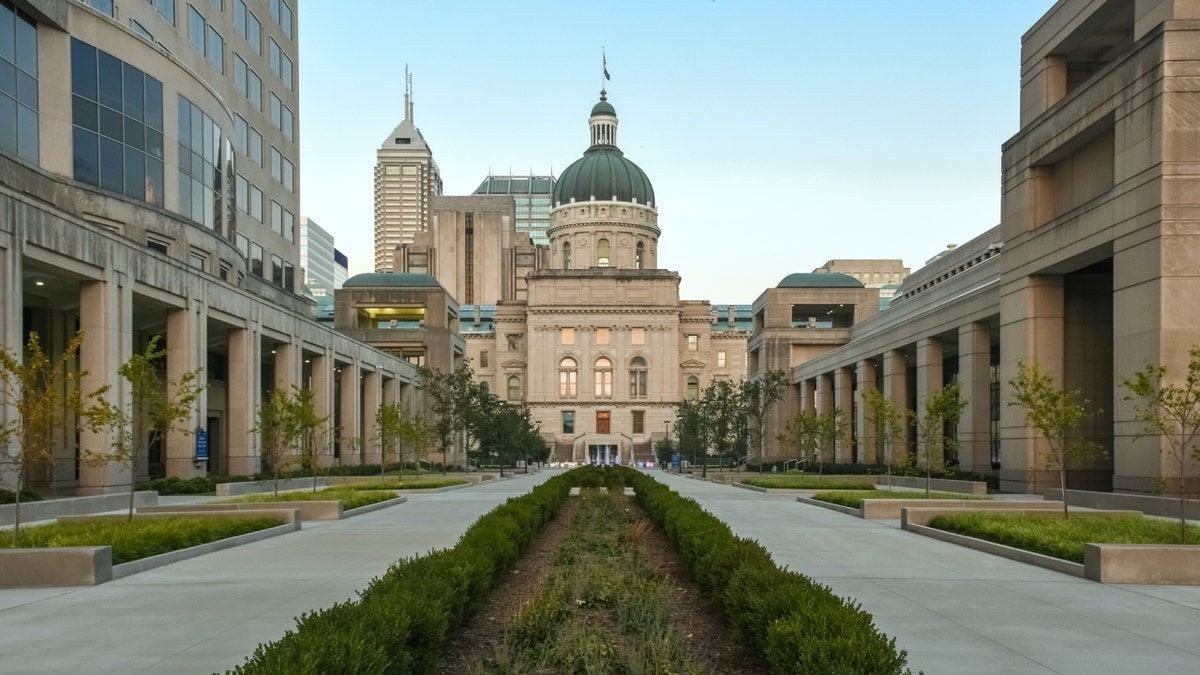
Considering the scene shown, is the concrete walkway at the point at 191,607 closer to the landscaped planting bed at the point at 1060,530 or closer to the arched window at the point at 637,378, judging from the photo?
the landscaped planting bed at the point at 1060,530

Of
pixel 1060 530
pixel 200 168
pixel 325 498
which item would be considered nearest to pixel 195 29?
pixel 200 168

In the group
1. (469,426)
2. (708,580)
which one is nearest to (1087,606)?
(708,580)

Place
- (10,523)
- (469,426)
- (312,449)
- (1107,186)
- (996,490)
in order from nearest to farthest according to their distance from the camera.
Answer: (10,523), (1107,186), (996,490), (312,449), (469,426)

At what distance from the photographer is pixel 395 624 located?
792cm

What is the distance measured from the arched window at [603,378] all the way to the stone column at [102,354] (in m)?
101

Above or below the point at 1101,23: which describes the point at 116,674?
below

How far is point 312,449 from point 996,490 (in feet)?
88.2

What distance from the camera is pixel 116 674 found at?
8.80m

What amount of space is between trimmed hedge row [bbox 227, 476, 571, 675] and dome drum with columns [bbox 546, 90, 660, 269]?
129 meters

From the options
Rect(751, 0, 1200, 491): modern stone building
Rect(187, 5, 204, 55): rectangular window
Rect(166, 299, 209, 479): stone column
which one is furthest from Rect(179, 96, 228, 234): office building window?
Rect(751, 0, 1200, 491): modern stone building

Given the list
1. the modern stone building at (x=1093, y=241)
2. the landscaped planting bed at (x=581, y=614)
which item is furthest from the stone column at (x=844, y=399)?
the landscaped planting bed at (x=581, y=614)

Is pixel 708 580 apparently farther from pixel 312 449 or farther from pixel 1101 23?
pixel 312 449

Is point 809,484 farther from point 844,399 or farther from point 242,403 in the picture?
point 844,399

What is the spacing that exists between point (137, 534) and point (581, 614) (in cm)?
898
